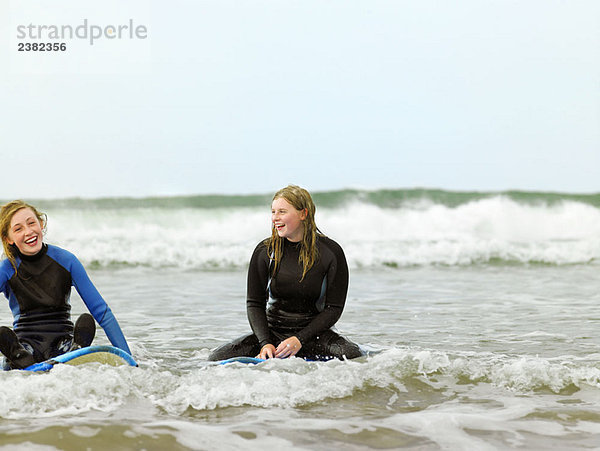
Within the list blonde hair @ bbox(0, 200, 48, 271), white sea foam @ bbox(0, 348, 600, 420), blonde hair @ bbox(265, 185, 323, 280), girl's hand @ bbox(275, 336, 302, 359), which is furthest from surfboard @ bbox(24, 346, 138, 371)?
blonde hair @ bbox(265, 185, 323, 280)

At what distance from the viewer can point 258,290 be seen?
474cm

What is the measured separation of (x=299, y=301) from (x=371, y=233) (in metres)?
14.4

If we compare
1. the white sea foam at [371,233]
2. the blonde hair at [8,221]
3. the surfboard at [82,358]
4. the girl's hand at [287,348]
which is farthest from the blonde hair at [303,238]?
the white sea foam at [371,233]

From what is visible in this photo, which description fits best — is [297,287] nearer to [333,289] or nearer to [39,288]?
[333,289]

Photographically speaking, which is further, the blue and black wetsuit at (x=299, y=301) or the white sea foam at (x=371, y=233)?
the white sea foam at (x=371, y=233)

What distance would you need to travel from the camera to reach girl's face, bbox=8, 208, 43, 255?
14.1 feet

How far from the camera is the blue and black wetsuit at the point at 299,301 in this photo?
4.71 m

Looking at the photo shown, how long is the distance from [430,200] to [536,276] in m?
9.19

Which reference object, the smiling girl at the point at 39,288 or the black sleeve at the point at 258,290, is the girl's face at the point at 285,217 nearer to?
the black sleeve at the point at 258,290

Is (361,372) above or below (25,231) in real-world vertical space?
below

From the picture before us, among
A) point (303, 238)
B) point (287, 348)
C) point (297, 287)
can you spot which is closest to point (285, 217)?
point (303, 238)

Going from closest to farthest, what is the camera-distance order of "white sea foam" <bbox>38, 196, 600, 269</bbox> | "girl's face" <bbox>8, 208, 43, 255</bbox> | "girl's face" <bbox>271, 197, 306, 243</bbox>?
1. "girl's face" <bbox>8, 208, 43, 255</bbox>
2. "girl's face" <bbox>271, 197, 306, 243</bbox>
3. "white sea foam" <bbox>38, 196, 600, 269</bbox>

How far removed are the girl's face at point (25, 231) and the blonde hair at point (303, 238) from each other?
4.78 feet

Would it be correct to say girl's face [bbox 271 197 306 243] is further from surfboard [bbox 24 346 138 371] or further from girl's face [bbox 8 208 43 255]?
girl's face [bbox 8 208 43 255]
